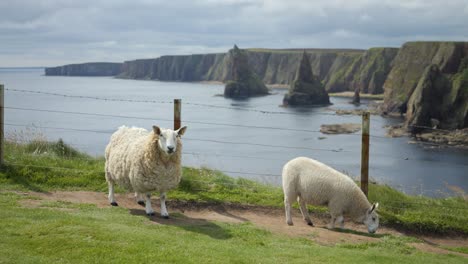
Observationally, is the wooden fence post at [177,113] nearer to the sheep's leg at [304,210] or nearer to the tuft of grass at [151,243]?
the tuft of grass at [151,243]

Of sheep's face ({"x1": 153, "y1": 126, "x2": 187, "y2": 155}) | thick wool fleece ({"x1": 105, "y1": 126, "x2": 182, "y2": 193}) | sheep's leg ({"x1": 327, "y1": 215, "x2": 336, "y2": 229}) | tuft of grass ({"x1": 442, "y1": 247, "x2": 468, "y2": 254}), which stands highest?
sheep's face ({"x1": 153, "y1": 126, "x2": 187, "y2": 155})

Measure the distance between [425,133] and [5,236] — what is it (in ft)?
287

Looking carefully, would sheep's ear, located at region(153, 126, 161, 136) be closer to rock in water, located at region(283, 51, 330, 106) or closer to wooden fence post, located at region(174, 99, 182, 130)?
wooden fence post, located at region(174, 99, 182, 130)

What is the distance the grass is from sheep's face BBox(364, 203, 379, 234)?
0.47 metres

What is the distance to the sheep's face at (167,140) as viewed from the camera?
30.4ft

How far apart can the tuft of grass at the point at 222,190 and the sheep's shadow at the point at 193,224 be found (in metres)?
1.56

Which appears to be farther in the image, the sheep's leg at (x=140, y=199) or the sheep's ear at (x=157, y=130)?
the sheep's leg at (x=140, y=199)

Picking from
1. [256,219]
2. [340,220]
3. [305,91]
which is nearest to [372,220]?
[340,220]

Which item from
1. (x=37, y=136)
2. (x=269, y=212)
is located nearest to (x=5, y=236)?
(x=269, y=212)

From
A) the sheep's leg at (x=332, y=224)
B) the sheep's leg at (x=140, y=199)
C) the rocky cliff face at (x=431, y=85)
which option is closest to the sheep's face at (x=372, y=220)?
the sheep's leg at (x=332, y=224)

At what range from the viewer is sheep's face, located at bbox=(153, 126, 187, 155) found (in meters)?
9.27

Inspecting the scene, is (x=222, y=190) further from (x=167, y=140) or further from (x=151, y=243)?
(x=151, y=243)

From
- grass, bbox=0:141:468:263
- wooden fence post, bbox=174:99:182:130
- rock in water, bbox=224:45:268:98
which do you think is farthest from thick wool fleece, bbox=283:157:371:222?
rock in water, bbox=224:45:268:98

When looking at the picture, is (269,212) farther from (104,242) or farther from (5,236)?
(5,236)
